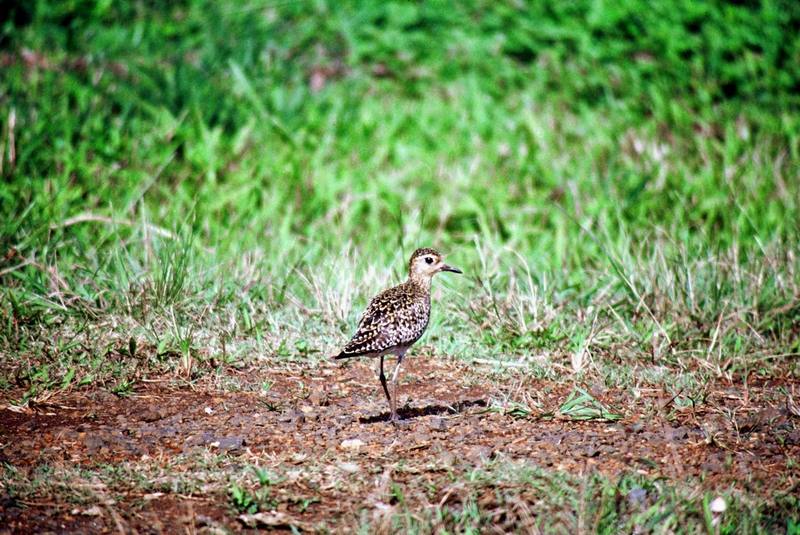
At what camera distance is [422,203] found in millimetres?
8664

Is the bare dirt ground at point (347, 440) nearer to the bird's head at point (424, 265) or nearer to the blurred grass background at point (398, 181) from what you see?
the blurred grass background at point (398, 181)

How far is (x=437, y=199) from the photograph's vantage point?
8750mm

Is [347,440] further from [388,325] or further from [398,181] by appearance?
[398,181]

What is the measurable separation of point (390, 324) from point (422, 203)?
3788mm

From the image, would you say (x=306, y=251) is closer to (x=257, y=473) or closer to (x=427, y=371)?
(x=427, y=371)

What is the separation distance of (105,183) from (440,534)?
17.2 ft

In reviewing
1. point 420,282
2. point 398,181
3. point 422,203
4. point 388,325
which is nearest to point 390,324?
point 388,325

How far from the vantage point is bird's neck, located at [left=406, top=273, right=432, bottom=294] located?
18.2 feet

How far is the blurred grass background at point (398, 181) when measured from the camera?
596 centimetres

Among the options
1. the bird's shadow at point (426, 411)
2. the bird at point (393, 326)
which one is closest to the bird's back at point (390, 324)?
the bird at point (393, 326)

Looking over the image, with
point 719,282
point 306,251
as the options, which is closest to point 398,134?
point 306,251

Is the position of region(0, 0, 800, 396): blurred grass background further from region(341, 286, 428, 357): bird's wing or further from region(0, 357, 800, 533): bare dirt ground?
region(341, 286, 428, 357): bird's wing

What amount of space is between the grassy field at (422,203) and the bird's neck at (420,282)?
20.5 inches

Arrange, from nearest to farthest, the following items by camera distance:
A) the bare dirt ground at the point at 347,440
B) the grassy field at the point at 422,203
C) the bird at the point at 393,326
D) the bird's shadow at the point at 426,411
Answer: the bare dirt ground at the point at 347,440 < the bird at the point at 393,326 < the bird's shadow at the point at 426,411 < the grassy field at the point at 422,203
